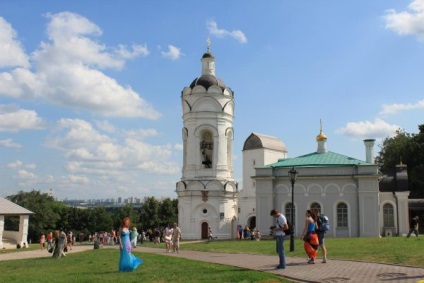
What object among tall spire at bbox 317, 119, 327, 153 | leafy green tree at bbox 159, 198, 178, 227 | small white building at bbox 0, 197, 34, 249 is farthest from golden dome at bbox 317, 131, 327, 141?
leafy green tree at bbox 159, 198, 178, 227

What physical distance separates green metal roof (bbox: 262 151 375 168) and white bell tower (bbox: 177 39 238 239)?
20.7 ft

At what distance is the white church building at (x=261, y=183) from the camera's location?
3744 cm

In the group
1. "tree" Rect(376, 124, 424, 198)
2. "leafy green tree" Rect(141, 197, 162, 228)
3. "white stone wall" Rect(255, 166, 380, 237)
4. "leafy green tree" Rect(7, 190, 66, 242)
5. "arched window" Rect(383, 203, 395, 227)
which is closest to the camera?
"white stone wall" Rect(255, 166, 380, 237)

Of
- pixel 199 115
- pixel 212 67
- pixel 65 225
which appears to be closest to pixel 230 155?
pixel 199 115

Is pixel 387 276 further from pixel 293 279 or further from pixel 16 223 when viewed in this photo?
pixel 16 223

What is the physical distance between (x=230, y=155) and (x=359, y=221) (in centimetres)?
1414

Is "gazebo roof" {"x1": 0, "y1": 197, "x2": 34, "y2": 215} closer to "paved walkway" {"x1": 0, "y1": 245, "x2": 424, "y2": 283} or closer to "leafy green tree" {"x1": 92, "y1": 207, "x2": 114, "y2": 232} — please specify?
"paved walkway" {"x1": 0, "y1": 245, "x2": 424, "y2": 283}

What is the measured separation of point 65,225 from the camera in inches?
3187

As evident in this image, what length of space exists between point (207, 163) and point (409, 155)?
73.6 ft

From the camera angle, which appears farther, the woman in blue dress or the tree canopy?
the tree canopy

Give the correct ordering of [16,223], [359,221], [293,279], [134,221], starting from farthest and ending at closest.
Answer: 1. [134,221]
2. [16,223]
3. [359,221]
4. [293,279]

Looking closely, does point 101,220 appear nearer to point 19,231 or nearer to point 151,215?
point 151,215

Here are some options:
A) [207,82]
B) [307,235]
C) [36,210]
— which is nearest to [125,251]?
[307,235]

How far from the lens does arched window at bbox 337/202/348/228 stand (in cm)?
3755
